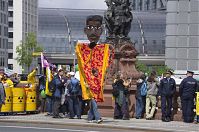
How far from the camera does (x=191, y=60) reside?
259ft

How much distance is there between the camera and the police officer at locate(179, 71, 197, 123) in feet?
71.1

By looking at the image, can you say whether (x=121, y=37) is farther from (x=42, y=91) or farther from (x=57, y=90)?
(x=57, y=90)

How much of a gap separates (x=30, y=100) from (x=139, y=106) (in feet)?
14.6

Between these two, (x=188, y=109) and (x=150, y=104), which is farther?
(x=150, y=104)

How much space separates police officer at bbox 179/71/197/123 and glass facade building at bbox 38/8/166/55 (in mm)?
113519

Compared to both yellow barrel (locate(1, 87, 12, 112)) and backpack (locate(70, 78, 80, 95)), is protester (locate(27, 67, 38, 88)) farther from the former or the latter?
backpack (locate(70, 78, 80, 95))

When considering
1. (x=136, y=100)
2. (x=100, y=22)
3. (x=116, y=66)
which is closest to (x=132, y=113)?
(x=136, y=100)

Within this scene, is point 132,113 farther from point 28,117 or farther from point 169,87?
point 28,117

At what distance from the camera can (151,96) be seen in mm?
22641

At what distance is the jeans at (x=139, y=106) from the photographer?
22703mm

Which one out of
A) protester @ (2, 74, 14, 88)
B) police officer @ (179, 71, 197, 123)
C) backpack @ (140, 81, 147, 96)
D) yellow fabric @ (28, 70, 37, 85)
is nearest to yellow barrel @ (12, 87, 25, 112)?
protester @ (2, 74, 14, 88)

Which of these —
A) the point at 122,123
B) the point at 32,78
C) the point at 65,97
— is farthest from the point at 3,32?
the point at 122,123

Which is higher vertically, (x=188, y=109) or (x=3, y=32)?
(x=3, y=32)

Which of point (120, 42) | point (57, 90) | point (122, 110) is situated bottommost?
point (122, 110)
